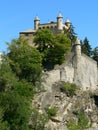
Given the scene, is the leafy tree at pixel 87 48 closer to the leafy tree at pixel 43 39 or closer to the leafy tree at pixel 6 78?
the leafy tree at pixel 43 39

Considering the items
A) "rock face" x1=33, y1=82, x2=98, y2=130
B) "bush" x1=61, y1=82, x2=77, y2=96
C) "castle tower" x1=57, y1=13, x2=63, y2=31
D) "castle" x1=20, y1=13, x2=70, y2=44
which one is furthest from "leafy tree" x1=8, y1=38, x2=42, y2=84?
"castle tower" x1=57, y1=13, x2=63, y2=31

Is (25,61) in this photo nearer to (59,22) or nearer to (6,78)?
(6,78)

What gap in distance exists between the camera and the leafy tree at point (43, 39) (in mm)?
66750

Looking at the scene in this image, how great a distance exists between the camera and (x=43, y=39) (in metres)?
66.9

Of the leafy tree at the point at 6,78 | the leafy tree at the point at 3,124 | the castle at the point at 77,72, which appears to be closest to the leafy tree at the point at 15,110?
the leafy tree at the point at 3,124

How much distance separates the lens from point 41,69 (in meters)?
62.4

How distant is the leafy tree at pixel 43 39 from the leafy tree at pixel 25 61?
2393 mm

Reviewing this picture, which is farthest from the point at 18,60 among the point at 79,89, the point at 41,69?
the point at 79,89

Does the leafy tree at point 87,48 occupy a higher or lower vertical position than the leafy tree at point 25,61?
higher

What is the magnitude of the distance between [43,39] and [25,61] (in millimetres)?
5122

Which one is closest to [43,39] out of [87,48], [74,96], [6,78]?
[74,96]

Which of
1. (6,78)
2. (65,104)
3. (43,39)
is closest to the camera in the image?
(6,78)

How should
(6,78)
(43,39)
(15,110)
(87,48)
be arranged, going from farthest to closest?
(87,48) → (43,39) → (6,78) → (15,110)

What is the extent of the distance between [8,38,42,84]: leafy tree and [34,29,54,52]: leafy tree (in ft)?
7.85
